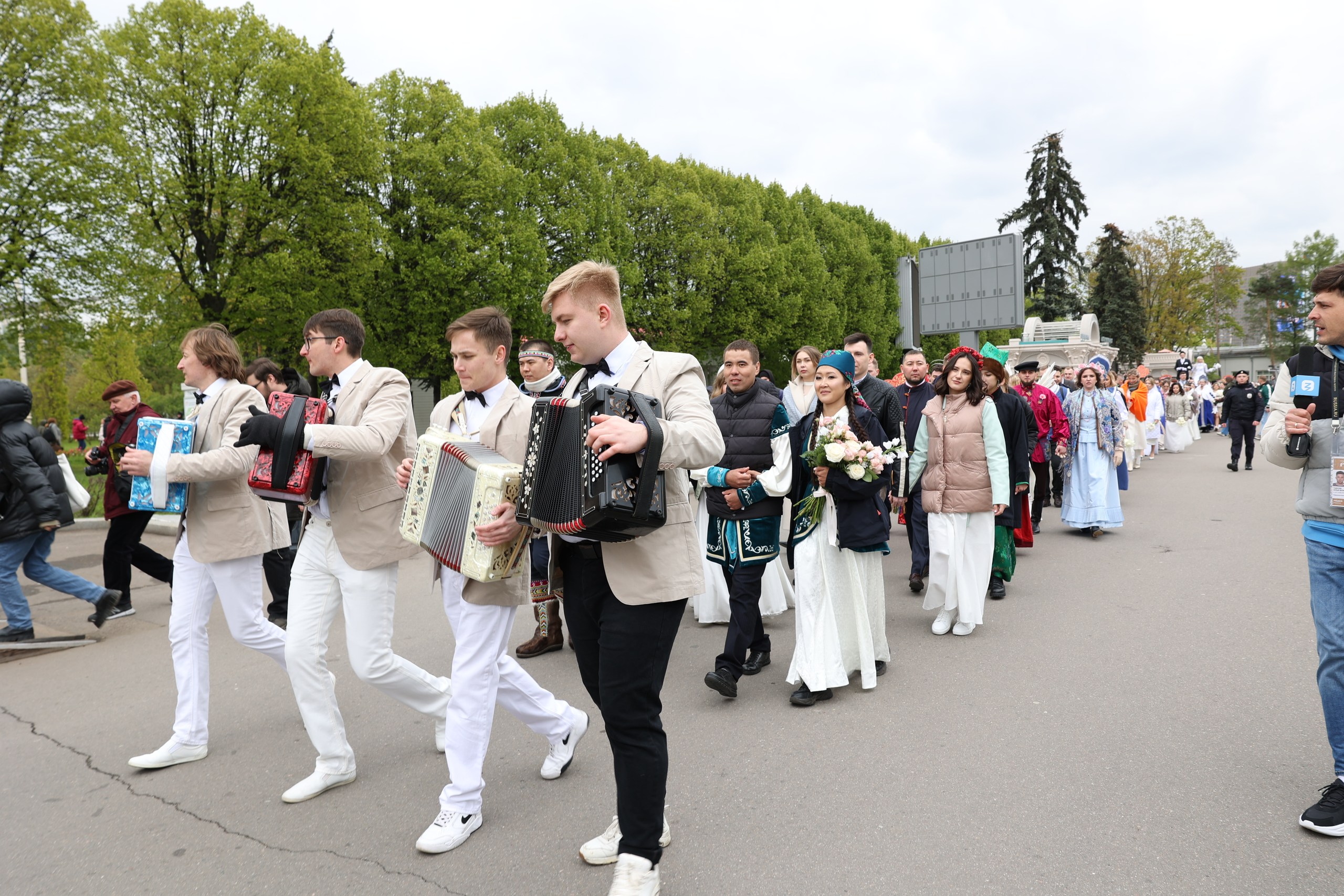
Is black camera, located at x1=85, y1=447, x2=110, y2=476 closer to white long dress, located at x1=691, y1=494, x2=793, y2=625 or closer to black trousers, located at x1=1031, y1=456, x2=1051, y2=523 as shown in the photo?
white long dress, located at x1=691, y1=494, x2=793, y2=625

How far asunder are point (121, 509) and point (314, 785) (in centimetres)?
482

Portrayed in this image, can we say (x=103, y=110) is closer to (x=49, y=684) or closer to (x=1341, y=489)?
(x=49, y=684)

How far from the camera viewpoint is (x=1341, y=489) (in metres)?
3.29

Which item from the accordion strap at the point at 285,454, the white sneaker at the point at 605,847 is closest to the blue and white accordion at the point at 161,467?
the accordion strap at the point at 285,454

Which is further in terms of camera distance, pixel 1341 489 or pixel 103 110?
pixel 103 110

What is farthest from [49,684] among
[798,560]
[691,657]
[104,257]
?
[104,257]

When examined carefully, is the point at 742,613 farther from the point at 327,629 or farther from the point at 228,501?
the point at 228,501

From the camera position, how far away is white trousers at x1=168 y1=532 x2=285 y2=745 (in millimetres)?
4312

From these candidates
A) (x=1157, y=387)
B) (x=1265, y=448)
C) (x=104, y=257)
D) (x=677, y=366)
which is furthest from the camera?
(x=1157, y=387)

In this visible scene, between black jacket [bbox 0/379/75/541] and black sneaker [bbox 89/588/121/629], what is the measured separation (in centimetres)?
72

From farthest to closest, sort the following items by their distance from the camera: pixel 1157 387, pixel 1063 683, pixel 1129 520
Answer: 1. pixel 1157 387
2. pixel 1129 520
3. pixel 1063 683

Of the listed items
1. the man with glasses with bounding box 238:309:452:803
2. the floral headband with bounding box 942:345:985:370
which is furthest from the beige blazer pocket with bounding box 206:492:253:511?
the floral headband with bounding box 942:345:985:370

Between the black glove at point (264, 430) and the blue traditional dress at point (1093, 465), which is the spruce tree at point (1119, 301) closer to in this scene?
the blue traditional dress at point (1093, 465)

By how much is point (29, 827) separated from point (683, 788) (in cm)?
286
